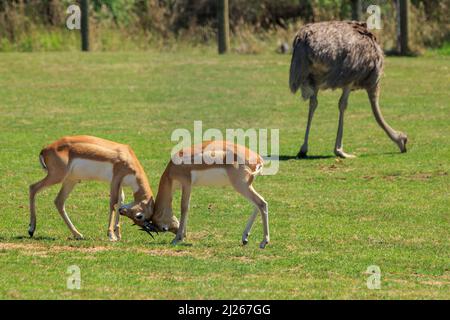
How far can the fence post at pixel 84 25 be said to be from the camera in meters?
28.7

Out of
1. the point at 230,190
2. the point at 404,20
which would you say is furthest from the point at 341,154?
the point at 404,20

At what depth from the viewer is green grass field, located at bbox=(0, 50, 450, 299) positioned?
10172mm

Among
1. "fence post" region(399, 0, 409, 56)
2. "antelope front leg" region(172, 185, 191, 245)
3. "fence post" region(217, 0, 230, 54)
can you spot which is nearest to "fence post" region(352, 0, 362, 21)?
"fence post" region(399, 0, 409, 56)

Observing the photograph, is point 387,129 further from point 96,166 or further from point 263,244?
point 96,166

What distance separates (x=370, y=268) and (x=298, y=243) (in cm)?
162

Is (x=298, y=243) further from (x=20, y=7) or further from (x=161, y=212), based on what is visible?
(x=20, y=7)

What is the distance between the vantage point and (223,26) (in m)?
29.5

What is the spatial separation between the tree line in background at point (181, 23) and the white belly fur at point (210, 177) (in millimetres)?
18495

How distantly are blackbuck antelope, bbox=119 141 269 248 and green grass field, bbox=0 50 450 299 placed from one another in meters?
0.36

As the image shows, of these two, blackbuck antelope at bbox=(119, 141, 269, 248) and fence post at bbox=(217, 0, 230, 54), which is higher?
fence post at bbox=(217, 0, 230, 54)

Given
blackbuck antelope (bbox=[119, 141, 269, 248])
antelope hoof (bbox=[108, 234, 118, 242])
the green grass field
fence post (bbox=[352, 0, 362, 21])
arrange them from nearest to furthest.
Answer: the green grass field, blackbuck antelope (bbox=[119, 141, 269, 248]), antelope hoof (bbox=[108, 234, 118, 242]), fence post (bbox=[352, 0, 362, 21])

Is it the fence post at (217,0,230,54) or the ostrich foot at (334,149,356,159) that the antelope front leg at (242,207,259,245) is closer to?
the ostrich foot at (334,149,356,159)
